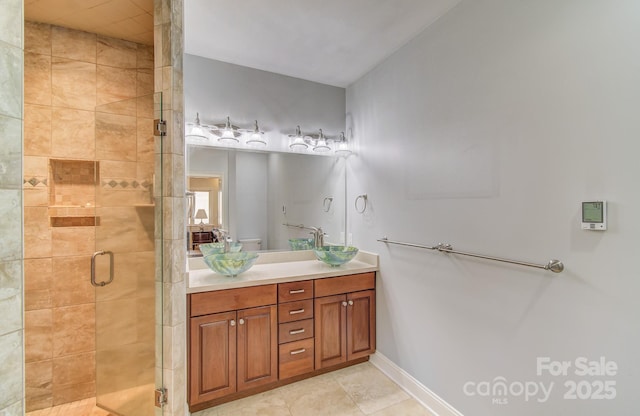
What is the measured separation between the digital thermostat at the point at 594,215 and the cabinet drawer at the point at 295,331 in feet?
5.89

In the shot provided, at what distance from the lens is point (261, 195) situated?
2580 mm

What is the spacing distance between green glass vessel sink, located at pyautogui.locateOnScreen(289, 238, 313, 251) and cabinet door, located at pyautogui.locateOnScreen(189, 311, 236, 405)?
0.92m

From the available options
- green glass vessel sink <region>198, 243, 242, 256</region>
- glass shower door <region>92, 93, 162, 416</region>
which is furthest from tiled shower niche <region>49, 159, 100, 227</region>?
green glass vessel sink <region>198, 243, 242, 256</region>

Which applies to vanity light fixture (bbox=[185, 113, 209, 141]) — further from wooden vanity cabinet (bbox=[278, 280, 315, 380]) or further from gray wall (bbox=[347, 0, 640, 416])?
gray wall (bbox=[347, 0, 640, 416])

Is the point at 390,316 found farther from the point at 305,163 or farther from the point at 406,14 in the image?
the point at 406,14

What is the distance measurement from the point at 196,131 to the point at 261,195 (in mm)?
757

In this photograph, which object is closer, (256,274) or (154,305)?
(154,305)

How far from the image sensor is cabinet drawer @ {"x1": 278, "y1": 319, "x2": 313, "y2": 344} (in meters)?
2.12

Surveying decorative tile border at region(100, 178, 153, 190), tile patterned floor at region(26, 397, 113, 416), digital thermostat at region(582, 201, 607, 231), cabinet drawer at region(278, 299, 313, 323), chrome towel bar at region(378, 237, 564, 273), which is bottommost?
tile patterned floor at region(26, 397, 113, 416)

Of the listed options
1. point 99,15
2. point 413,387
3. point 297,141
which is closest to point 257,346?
point 413,387

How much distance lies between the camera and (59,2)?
170 cm

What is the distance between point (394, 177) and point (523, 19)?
118cm

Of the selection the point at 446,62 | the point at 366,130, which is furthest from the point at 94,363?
the point at 446,62

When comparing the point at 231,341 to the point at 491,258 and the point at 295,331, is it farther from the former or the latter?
the point at 491,258
